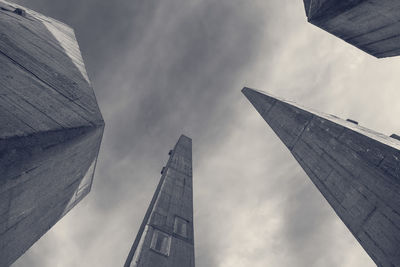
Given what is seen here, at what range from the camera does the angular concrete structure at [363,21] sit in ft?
15.2

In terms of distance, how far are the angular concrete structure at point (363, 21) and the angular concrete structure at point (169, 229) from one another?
9375mm

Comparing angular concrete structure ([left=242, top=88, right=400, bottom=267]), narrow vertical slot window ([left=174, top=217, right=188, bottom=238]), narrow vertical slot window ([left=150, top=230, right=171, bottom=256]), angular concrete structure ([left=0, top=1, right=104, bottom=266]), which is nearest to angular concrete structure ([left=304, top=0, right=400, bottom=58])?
angular concrete structure ([left=242, top=88, right=400, bottom=267])

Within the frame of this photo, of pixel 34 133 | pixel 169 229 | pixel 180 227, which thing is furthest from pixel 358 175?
pixel 180 227

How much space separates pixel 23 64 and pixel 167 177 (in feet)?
41.7

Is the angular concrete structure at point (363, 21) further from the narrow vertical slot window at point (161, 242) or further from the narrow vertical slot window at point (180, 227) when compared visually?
the narrow vertical slot window at point (180, 227)

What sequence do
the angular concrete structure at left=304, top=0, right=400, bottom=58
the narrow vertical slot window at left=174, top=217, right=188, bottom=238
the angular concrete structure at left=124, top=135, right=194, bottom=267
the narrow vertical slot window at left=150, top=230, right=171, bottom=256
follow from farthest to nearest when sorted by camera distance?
1. the narrow vertical slot window at left=174, top=217, right=188, bottom=238
2. the narrow vertical slot window at left=150, top=230, right=171, bottom=256
3. the angular concrete structure at left=124, top=135, right=194, bottom=267
4. the angular concrete structure at left=304, top=0, right=400, bottom=58

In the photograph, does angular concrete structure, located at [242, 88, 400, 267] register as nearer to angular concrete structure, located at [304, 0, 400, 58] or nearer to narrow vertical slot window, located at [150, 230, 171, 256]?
angular concrete structure, located at [304, 0, 400, 58]

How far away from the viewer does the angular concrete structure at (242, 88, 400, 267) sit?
4938 millimetres

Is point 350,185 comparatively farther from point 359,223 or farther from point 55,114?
point 55,114

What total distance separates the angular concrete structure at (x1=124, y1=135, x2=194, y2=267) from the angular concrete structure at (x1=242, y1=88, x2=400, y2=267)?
20.4 ft

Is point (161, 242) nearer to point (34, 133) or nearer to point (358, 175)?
point (358, 175)

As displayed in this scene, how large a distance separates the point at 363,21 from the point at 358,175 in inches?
134

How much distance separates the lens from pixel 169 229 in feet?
37.6

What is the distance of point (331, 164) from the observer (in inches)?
274
